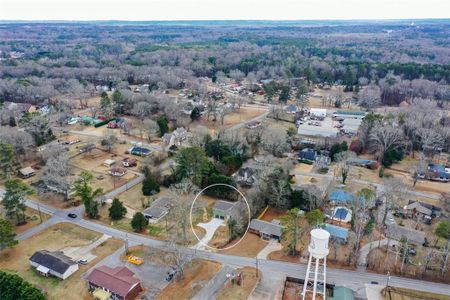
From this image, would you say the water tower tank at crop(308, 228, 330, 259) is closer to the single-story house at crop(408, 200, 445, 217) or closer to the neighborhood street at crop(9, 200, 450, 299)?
the neighborhood street at crop(9, 200, 450, 299)

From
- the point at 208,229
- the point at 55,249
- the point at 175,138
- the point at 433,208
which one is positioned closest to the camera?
the point at 55,249

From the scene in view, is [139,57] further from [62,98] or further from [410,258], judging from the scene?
[410,258]

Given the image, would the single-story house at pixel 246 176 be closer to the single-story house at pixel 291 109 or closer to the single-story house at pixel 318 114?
the single-story house at pixel 318 114

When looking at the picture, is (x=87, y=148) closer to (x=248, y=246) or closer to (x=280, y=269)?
(x=248, y=246)

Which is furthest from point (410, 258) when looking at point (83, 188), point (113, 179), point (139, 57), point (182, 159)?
point (139, 57)

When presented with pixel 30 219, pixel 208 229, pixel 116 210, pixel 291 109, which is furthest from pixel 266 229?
pixel 291 109

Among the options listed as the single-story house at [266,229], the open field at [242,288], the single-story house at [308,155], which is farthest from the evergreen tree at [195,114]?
the open field at [242,288]
